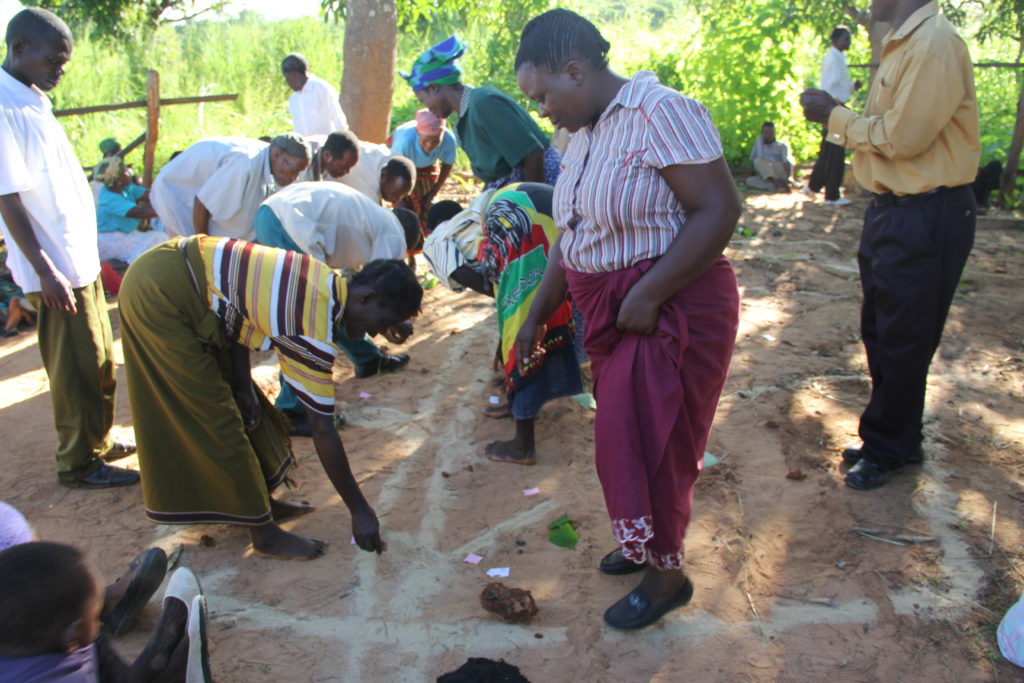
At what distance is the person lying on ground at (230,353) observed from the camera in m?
2.68

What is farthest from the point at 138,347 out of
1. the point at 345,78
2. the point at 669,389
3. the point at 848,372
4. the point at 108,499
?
the point at 345,78

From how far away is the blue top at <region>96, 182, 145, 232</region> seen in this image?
22.0 ft

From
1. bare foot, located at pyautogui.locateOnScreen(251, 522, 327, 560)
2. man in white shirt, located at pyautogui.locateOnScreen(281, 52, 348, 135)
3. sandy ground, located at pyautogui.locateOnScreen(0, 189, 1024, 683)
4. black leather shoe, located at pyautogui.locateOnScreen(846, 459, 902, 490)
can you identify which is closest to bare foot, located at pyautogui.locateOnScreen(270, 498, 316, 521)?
sandy ground, located at pyautogui.locateOnScreen(0, 189, 1024, 683)

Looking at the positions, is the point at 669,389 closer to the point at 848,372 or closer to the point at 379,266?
the point at 379,266

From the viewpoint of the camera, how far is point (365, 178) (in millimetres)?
5848

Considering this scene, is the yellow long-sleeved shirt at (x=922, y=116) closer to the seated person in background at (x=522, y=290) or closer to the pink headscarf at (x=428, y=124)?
the seated person in background at (x=522, y=290)

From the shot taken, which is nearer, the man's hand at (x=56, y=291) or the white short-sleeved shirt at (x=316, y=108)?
the man's hand at (x=56, y=291)

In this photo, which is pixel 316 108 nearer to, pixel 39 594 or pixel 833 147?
pixel 833 147

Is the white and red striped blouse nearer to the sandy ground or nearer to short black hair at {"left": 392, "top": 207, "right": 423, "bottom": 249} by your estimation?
the sandy ground

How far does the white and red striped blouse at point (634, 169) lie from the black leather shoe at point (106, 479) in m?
2.63

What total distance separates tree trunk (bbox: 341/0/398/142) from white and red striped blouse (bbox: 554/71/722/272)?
6.10m

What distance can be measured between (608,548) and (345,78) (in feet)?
21.0

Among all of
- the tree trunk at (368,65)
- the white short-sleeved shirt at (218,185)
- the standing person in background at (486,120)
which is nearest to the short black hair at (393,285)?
the standing person in background at (486,120)

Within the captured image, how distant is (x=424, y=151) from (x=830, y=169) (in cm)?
541
